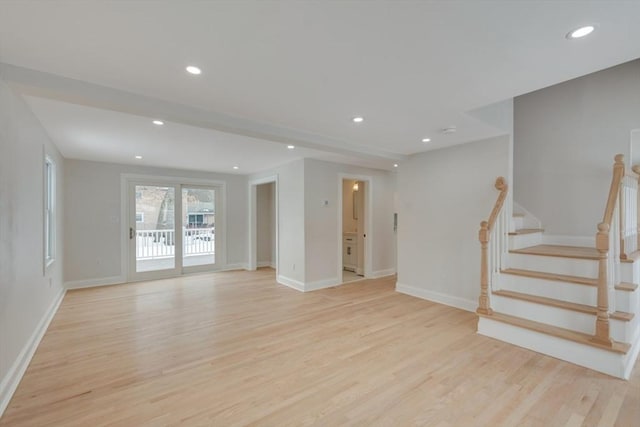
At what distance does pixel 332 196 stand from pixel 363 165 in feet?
3.05

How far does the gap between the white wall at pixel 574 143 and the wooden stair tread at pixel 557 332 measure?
6.73 ft

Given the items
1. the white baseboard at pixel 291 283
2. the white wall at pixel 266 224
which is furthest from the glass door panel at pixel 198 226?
the white baseboard at pixel 291 283

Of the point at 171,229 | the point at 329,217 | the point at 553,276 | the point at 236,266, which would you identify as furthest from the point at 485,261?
the point at 171,229

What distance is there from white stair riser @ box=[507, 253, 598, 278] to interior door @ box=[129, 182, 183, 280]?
6.30 metres

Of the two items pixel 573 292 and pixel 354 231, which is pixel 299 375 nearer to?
pixel 573 292

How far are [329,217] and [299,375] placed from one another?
3.42 meters

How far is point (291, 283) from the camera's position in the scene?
5.52 m

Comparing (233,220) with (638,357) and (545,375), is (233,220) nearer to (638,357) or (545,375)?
(545,375)

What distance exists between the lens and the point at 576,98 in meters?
4.18

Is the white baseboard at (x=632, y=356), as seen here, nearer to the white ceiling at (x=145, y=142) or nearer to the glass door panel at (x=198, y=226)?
the white ceiling at (x=145, y=142)

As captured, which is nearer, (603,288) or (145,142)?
(603,288)

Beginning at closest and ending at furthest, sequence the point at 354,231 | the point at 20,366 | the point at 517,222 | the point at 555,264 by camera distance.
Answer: the point at 20,366 < the point at 555,264 < the point at 517,222 < the point at 354,231

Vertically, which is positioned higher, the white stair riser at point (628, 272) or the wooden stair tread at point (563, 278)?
the white stair riser at point (628, 272)

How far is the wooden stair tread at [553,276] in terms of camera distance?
287cm
